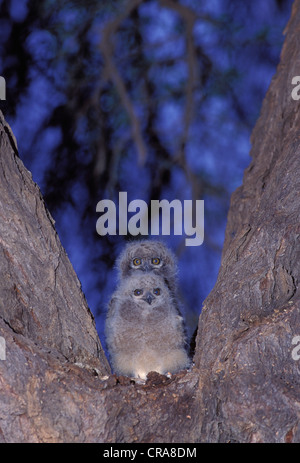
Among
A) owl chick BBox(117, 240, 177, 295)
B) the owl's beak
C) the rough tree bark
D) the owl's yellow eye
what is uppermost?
owl chick BBox(117, 240, 177, 295)

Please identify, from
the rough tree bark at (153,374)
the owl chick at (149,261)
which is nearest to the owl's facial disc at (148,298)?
the owl chick at (149,261)

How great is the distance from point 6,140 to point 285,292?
4.10 ft

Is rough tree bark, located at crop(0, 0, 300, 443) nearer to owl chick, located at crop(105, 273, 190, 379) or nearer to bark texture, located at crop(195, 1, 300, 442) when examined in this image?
bark texture, located at crop(195, 1, 300, 442)

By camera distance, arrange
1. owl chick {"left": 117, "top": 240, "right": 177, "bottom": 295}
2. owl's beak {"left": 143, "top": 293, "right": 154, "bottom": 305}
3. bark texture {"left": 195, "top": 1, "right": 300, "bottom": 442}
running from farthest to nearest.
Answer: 1. owl chick {"left": 117, "top": 240, "right": 177, "bottom": 295}
2. owl's beak {"left": 143, "top": 293, "right": 154, "bottom": 305}
3. bark texture {"left": 195, "top": 1, "right": 300, "bottom": 442}

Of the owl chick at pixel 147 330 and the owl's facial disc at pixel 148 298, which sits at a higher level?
the owl's facial disc at pixel 148 298

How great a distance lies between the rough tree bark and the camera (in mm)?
1551

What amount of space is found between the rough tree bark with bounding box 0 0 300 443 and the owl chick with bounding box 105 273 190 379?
55cm

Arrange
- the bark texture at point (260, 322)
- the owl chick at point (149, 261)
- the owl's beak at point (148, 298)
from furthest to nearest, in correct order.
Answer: the owl chick at point (149, 261) < the owl's beak at point (148, 298) < the bark texture at point (260, 322)

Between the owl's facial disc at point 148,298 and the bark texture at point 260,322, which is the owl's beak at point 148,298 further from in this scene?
the bark texture at point 260,322

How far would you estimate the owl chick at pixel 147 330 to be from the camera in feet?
8.69

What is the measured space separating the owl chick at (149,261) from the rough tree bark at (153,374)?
88cm

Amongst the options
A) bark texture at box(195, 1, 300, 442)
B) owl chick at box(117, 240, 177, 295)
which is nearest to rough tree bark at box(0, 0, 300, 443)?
bark texture at box(195, 1, 300, 442)
